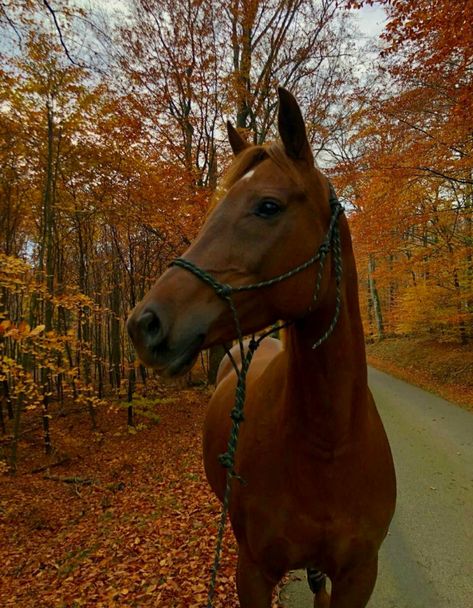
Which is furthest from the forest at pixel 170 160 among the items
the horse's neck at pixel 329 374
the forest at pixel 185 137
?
the horse's neck at pixel 329 374

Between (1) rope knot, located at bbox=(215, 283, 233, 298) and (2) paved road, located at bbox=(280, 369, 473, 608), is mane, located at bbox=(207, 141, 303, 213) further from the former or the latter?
(2) paved road, located at bbox=(280, 369, 473, 608)

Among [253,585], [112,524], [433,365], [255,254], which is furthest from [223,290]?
[433,365]

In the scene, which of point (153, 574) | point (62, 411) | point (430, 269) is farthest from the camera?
point (430, 269)

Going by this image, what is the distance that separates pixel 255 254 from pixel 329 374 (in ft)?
2.12

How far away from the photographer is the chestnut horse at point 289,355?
122cm

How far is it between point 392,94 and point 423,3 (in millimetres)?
2728

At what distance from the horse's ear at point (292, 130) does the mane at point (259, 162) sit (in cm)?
4

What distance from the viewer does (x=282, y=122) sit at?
4.45ft

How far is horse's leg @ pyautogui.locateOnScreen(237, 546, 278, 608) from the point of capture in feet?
6.34

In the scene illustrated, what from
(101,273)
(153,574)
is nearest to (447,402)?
(153,574)

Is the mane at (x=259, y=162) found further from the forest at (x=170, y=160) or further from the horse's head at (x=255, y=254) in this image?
the forest at (x=170, y=160)

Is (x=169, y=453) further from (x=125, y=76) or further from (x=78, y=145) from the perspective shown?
(x=125, y=76)

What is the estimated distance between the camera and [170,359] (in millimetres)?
1144

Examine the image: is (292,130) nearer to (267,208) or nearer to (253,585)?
(267,208)
